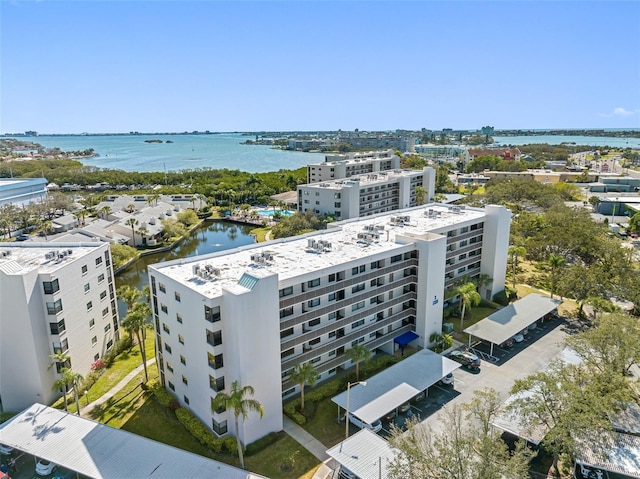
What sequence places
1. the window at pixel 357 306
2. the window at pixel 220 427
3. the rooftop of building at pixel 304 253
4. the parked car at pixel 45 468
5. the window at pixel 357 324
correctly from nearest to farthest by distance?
the parked car at pixel 45 468, the window at pixel 220 427, the rooftop of building at pixel 304 253, the window at pixel 357 306, the window at pixel 357 324

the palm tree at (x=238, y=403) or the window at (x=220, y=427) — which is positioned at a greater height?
the palm tree at (x=238, y=403)

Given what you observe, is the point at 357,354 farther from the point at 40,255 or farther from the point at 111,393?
the point at 40,255

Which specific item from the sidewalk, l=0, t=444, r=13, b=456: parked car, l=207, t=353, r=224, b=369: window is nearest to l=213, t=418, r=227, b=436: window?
Result: l=207, t=353, r=224, b=369: window

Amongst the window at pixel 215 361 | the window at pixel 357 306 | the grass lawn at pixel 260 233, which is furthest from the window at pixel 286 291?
the grass lawn at pixel 260 233

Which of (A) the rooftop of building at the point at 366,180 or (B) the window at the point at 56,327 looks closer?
(B) the window at the point at 56,327

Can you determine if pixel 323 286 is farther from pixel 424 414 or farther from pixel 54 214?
pixel 54 214

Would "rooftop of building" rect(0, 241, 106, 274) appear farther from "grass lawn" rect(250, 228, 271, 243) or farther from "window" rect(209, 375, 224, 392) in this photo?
"grass lawn" rect(250, 228, 271, 243)

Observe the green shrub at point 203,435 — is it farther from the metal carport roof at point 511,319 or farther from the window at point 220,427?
the metal carport roof at point 511,319
